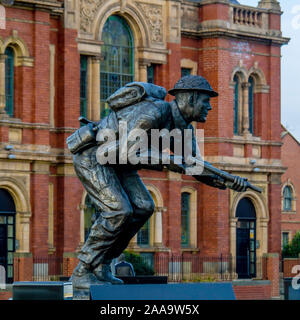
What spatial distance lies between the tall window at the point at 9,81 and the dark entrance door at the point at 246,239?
11.5m

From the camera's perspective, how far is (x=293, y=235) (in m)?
58.7

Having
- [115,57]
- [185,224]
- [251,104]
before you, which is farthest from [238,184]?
[251,104]

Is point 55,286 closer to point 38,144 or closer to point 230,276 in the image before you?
point 38,144

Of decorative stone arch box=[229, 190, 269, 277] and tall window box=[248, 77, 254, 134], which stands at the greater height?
tall window box=[248, 77, 254, 134]

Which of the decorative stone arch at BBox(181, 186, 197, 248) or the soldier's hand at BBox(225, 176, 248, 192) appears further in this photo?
the decorative stone arch at BBox(181, 186, 197, 248)

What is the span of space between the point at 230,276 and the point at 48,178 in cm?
838

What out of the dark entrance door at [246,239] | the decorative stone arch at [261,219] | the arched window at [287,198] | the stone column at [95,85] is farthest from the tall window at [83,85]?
the arched window at [287,198]

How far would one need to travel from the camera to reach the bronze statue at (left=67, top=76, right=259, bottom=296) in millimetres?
12414

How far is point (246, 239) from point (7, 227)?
38.8 ft

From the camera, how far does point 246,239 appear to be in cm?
4634

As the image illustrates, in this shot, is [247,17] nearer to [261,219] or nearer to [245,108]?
[245,108]

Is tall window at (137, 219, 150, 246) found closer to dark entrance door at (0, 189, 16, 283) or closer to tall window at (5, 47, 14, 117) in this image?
dark entrance door at (0, 189, 16, 283)

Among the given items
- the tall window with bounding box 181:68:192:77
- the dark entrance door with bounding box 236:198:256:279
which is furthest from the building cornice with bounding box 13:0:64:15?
the dark entrance door with bounding box 236:198:256:279

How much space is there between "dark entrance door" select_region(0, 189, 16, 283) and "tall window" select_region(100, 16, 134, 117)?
5.64m
